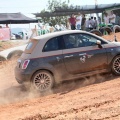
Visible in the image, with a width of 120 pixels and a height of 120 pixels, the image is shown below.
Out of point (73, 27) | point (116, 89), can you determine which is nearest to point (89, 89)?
point (116, 89)

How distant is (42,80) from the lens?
8.85 meters

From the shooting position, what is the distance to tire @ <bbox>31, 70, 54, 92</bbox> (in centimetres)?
882

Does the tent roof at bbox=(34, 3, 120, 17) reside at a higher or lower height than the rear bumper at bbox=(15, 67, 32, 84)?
higher

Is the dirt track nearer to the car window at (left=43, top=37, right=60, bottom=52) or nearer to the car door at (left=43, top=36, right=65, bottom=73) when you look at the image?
the car door at (left=43, top=36, right=65, bottom=73)

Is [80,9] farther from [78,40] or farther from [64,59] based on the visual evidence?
[64,59]

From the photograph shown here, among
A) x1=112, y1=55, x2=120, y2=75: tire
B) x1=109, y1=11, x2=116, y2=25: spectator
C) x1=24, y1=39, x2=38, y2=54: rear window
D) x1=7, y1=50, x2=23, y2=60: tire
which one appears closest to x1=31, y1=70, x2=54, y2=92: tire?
x1=24, y1=39, x2=38, y2=54: rear window

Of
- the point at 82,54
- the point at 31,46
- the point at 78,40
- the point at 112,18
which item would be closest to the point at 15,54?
the point at 31,46

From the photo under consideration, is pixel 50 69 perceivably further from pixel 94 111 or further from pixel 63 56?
pixel 94 111

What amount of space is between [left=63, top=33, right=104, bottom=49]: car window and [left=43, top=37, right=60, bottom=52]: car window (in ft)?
0.89

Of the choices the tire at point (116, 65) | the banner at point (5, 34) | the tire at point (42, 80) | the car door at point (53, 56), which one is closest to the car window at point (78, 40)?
the car door at point (53, 56)

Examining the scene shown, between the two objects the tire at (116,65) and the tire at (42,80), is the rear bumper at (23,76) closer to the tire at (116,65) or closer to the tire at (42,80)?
the tire at (42,80)

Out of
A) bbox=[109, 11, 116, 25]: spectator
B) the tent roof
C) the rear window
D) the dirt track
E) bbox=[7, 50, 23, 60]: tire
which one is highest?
the tent roof

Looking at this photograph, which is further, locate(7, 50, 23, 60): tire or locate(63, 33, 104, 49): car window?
locate(7, 50, 23, 60): tire

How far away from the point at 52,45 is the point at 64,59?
0.57 m
